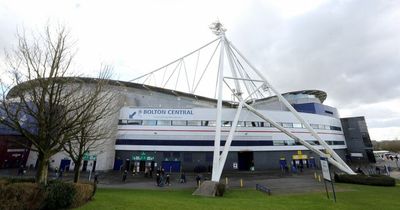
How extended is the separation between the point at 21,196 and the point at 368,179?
30376mm

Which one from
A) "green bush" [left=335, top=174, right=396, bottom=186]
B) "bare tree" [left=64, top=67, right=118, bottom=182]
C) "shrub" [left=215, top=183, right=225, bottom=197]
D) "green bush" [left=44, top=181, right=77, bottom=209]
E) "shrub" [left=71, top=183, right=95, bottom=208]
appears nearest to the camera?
"green bush" [left=44, top=181, right=77, bottom=209]

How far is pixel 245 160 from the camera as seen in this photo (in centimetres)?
4144

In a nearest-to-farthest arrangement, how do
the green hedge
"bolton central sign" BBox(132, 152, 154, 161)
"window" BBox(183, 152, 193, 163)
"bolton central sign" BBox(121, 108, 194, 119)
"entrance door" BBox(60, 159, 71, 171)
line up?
the green hedge
"entrance door" BBox(60, 159, 71, 171)
"bolton central sign" BBox(132, 152, 154, 161)
"window" BBox(183, 152, 193, 163)
"bolton central sign" BBox(121, 108, 194, 119)

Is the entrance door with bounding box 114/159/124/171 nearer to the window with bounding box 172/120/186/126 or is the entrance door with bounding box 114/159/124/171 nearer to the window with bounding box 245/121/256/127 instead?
the window with bounding box 172/120/186/126

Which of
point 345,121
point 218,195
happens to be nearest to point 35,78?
point 218,195

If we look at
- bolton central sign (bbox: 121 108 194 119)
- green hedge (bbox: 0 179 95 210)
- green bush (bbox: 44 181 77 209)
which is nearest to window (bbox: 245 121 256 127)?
bolton central sign (bbox: 121 108 194 119)

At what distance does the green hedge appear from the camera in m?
6.62

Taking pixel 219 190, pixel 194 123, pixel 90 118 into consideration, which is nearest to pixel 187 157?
pixel 194 123

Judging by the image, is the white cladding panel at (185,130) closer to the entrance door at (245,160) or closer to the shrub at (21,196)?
the entrance door at (245,160)

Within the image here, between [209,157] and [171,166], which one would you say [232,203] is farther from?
[171,166]

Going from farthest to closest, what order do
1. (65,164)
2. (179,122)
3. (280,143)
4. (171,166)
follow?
(280,143) < (179,122) < (171,166) < (65,164)

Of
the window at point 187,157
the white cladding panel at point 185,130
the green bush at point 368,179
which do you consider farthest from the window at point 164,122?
the green bush at point 368,179

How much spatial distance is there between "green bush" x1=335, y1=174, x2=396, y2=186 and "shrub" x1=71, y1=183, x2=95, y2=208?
27388mm

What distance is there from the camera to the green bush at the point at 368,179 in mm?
22047
